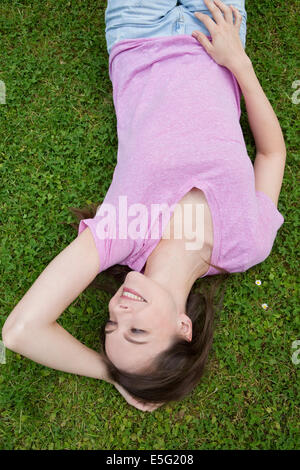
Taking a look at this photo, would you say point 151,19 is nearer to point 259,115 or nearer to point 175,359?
point 259,115

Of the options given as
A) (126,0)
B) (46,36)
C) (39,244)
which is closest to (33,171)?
(39,244)

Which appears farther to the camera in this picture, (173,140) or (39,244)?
(39,244)

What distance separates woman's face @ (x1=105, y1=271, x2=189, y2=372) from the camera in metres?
2.29

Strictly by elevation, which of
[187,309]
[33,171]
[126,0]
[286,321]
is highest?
[126,0]

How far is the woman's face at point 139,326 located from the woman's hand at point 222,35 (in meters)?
1.76

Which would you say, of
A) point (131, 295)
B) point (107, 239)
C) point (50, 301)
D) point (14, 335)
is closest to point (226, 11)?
point (107, 239)

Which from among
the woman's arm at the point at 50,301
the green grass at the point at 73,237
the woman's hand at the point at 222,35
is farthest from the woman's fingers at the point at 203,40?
the woman's arm at the point at 50,301

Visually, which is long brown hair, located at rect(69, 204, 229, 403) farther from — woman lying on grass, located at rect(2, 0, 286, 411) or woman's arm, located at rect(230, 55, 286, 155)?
woman's arm, located at rect(230, 55, 286, 155)

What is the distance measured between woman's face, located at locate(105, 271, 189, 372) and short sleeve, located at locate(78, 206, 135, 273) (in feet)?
0.68

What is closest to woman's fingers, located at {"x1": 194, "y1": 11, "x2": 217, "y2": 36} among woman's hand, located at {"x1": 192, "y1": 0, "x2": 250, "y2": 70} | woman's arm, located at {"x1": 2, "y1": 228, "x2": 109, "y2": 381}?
woman's hand, located at {"x1": 192, "y1": 0, "x2": 250, "y2": 70}

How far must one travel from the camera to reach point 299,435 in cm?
310

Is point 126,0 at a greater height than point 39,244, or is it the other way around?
point 126,0
